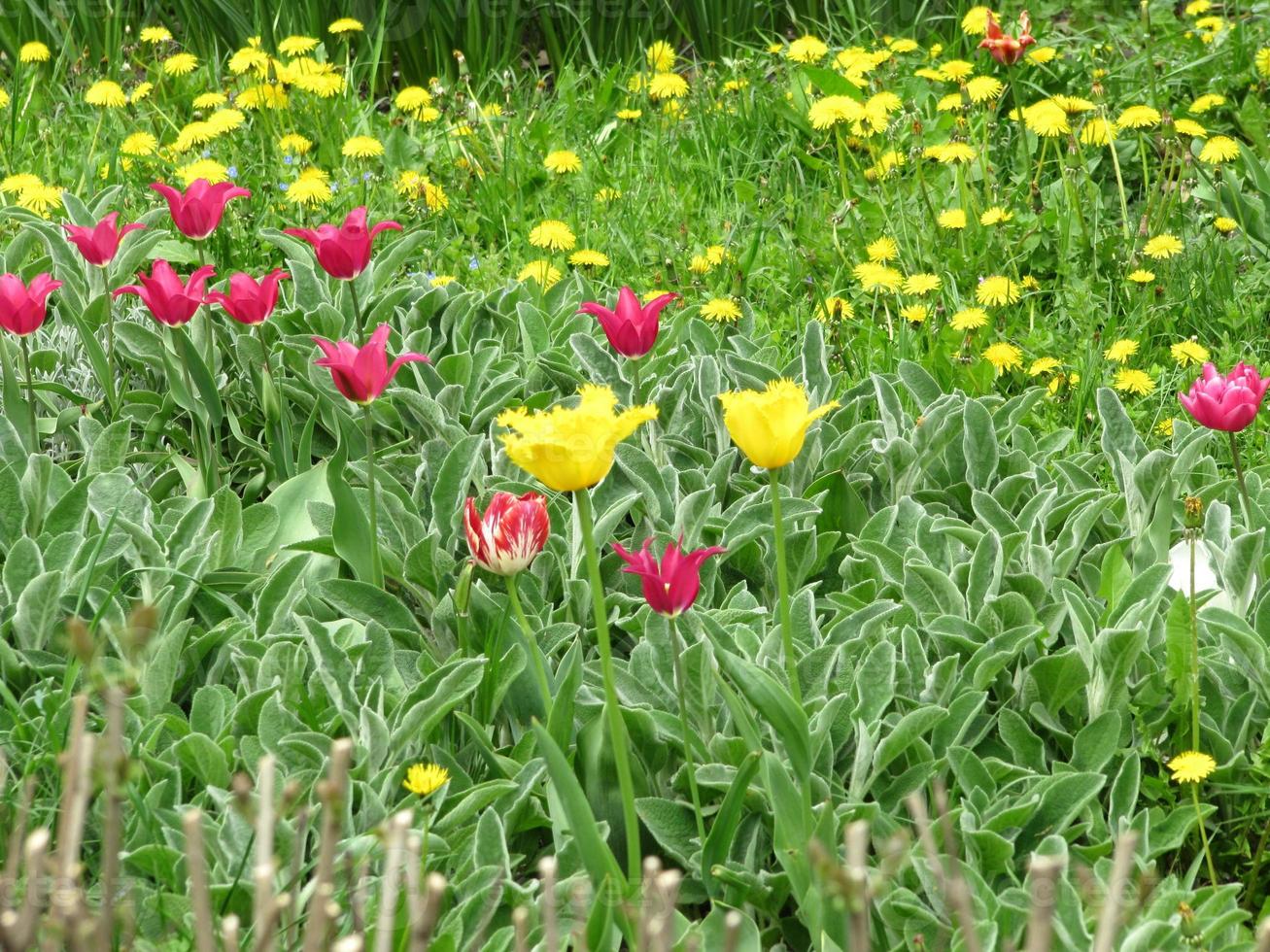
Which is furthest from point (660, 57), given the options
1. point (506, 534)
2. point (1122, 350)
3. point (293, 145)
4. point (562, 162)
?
point (506, 534)

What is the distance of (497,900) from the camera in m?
1.62

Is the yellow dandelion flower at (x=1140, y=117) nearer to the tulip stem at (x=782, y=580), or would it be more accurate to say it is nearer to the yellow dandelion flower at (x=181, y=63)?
the tulip stem at (x=782, y=580)

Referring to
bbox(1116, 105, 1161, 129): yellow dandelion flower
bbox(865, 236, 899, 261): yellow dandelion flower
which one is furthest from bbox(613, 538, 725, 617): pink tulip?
bbox(1116, 105, 1161, 129): yellow dandelion flower

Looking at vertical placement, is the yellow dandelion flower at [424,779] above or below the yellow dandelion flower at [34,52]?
below

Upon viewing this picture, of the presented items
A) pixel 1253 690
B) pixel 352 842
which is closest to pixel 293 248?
pixel 352 842

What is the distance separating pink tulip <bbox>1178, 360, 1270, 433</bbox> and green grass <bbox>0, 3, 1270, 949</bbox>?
0.22m

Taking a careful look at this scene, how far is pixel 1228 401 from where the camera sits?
1.94 metres

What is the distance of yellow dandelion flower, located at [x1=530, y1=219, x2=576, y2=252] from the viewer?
11.3ft

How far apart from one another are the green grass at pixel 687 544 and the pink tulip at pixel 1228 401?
215 mm

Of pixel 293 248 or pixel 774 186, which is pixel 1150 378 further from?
pixel 293 248

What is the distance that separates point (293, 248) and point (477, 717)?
1.54m

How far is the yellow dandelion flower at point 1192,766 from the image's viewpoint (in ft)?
5.77

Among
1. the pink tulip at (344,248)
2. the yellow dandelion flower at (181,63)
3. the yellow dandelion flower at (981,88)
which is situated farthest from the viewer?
the yellow dandelion flower at (181,63)

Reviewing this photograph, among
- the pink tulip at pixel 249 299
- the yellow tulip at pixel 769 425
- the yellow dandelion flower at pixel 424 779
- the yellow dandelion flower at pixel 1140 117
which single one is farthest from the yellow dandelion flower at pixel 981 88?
the yellow dandelion flower at pixel 424 779
